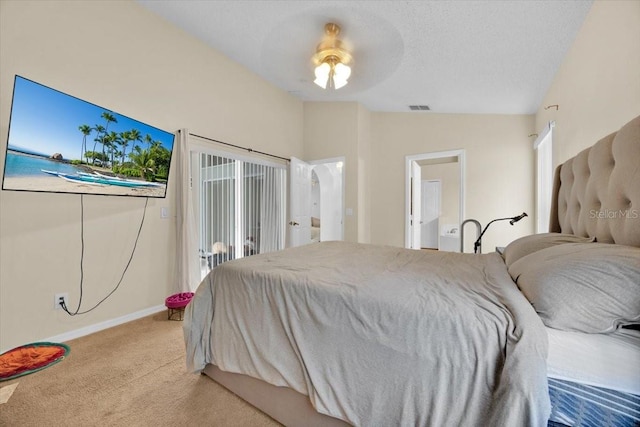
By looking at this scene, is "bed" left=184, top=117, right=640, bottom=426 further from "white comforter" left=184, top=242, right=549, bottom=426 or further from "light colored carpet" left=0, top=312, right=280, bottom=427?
"light colored carpet" left=0, top=312, right=280, bottom=427

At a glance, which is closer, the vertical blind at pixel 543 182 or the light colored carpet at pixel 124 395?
the light colored carpet at pixel 124 395

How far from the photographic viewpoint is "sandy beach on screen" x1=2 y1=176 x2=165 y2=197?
1901mm

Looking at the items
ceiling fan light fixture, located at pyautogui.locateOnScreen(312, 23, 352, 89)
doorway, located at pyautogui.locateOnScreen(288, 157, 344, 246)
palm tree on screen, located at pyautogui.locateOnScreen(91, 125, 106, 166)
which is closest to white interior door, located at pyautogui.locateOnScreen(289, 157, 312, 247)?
doorway, located at pyautogui.locateOnScreen(288, 157, 344, 246)

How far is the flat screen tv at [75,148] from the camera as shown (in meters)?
1.87

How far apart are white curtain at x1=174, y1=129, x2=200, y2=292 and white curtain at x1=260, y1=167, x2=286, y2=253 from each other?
6.06ft

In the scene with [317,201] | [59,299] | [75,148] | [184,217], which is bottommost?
[59,299]

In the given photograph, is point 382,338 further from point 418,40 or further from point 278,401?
point 418,40

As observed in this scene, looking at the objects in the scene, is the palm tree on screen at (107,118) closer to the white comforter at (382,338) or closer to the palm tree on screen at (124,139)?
the palm tree on screen at (124,139)

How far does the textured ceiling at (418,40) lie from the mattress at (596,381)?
2239 millimetres

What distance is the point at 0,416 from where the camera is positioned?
144 centimetres

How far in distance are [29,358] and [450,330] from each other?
1.77 m

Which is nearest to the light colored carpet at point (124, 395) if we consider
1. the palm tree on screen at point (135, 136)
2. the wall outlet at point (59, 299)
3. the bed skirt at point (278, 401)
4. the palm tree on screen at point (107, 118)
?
the bed skirt at point (278, 401)

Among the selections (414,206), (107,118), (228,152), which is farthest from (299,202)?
(107,118)

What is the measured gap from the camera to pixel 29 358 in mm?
1237
